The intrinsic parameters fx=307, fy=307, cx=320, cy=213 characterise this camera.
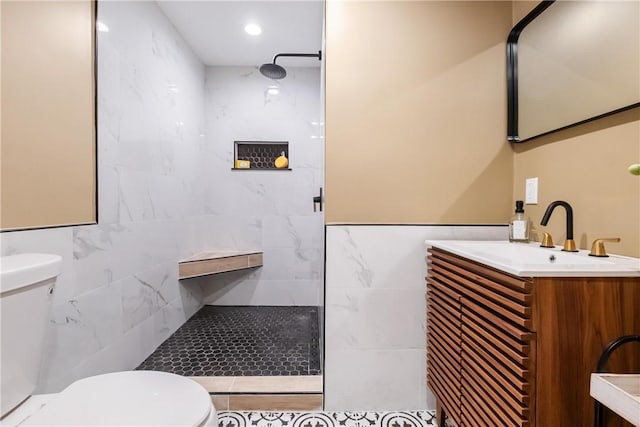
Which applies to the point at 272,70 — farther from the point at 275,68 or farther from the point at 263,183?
the point at 263,183

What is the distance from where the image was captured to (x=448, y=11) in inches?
61.4

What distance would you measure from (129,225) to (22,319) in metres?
0.93

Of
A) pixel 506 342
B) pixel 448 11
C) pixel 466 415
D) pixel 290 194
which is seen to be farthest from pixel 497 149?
pixel 290 194

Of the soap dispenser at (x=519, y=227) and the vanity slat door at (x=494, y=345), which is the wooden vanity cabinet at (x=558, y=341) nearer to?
the vanity slat door at (x=494, y=345)

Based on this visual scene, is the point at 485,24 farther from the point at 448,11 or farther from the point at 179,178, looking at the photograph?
the point at 179,178

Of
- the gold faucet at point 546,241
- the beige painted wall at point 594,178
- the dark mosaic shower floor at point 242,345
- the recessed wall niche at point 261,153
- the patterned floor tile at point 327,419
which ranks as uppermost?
Answer: the recessed wall niche at point 261,153

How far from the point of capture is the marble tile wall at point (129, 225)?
4.46ft

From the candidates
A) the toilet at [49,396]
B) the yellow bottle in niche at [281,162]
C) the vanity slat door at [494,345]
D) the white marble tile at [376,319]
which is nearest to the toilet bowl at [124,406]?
the toilet at [49,396]

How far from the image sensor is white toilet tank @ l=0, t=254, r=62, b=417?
2.85ft

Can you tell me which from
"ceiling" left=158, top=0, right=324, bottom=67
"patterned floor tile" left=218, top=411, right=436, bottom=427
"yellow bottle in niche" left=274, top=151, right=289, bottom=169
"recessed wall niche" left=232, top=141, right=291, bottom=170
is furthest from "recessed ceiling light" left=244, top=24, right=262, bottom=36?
"patterned floor tile" left=218, top=411, right=436, bottom=427

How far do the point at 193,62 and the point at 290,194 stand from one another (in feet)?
4.68

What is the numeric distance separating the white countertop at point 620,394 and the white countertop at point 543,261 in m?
0.25

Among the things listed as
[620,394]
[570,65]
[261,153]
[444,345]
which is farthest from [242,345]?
[570,65]

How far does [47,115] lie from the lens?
1.24m
